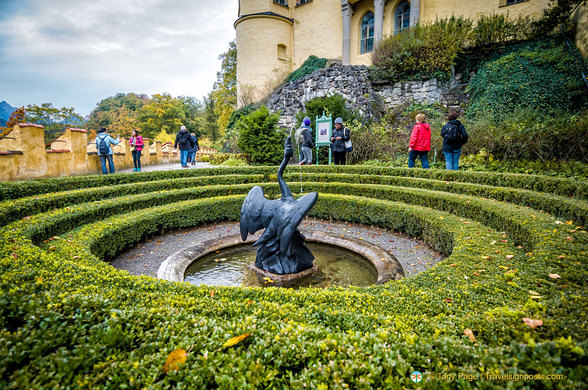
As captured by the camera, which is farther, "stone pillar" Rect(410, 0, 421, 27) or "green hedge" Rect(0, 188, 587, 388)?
"stone pillar" Rect(410, 0, 421, 27)

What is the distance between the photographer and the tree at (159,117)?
122 ft

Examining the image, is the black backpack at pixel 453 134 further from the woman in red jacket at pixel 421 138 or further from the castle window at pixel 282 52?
the castle window at pixel 282 52

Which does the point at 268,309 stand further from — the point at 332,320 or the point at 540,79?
the point at 540,79

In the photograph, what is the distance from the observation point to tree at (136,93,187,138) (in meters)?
37.2

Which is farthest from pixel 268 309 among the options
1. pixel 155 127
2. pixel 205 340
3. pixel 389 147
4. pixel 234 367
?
pixel 155 127

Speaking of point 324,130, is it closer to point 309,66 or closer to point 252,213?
point 252,213

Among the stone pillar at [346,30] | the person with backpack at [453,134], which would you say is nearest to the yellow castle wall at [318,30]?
the stone pillar at [346,30]

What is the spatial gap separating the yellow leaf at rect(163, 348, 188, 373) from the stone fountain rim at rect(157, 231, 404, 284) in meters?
3.23

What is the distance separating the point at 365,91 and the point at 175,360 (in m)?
19.2

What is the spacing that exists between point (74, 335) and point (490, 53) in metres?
21.0

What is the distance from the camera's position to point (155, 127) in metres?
37.4

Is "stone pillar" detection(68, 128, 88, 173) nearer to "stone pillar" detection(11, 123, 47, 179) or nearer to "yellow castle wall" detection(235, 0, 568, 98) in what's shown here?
"stone pillar" detection(11, 123, 47, 179)

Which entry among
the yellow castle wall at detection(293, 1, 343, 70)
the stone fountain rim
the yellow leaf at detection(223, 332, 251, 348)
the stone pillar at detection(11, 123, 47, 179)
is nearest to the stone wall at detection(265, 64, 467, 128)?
the yellow castle wall at detection(293, 1, 343, 70)

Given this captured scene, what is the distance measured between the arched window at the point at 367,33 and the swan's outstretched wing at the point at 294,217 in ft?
68.2
